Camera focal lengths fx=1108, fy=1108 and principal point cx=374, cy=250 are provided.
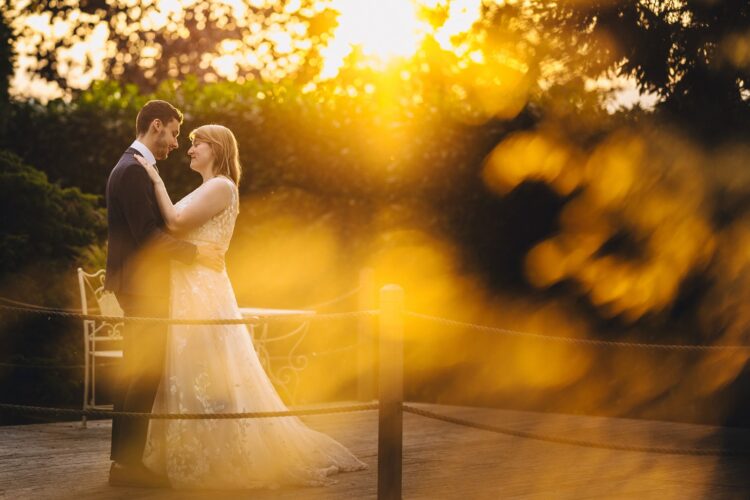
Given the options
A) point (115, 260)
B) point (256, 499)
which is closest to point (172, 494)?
point (256, 499)

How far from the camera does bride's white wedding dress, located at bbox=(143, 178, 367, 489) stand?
20.4 ft

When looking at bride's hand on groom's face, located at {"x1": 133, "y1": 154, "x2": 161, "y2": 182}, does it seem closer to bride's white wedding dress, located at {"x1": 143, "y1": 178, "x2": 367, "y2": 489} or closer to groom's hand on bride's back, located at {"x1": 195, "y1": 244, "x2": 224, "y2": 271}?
bride's white wedding dress, located at {"x1": 143, "y1": 178, "x2": 367, "y2": 489}

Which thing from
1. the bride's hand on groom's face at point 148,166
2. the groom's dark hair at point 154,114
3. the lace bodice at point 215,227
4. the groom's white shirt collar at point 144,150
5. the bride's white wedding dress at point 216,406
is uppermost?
the groom's dark hair at point 154,114

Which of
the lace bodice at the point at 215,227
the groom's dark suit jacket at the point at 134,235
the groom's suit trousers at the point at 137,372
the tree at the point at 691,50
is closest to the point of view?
the groom's dark suit jacket at the point at 134,235

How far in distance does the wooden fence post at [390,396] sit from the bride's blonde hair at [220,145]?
56.6 inches

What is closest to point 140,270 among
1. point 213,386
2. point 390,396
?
point 213,386

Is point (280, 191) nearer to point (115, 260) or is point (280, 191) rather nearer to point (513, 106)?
point (513, 106)

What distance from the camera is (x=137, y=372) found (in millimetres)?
6203

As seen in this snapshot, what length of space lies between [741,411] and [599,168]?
238 cm

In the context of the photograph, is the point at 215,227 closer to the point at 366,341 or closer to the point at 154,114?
the point at 154,114

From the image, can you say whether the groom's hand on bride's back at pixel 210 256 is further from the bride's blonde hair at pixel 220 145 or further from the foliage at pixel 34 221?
the foliage at pixel 34 221

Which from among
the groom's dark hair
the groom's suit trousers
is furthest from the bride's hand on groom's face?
the groom's suit trousers

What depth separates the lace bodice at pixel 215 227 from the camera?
6.39 meters

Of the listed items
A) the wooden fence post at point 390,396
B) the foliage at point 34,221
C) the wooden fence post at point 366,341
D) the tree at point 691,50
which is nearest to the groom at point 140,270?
the wooden fence post at point 390,396
